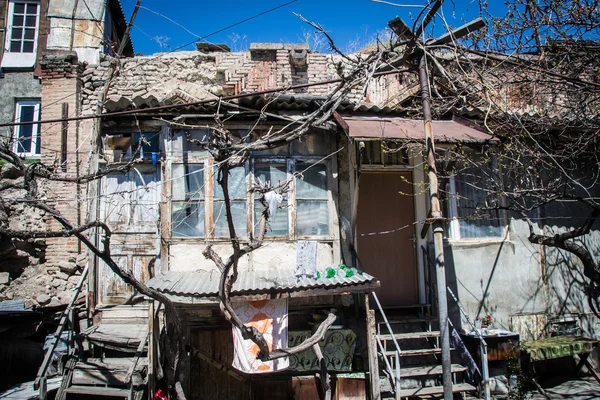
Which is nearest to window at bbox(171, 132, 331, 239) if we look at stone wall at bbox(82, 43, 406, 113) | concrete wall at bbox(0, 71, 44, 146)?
stone wall at bbox(82, 43, 406, 113)

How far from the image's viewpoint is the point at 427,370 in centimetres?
802

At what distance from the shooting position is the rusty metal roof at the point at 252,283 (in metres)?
7.23

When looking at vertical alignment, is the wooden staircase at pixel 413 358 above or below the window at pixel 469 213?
below

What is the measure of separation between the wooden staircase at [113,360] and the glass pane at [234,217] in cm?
247

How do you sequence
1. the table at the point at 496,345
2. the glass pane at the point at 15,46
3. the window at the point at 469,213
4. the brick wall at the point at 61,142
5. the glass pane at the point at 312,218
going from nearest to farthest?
1. the table at the point at 496,345
2. the glass pane at the point at 312,218
3. the window at the point at 469,213
4. the brick wall at the point at 61,142
5. the glass pane at the point at 15,46

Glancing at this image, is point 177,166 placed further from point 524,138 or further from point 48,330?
point 524,138

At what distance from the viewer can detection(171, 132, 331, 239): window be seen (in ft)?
28.8

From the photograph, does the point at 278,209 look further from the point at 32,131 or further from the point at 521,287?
the point at 32,131

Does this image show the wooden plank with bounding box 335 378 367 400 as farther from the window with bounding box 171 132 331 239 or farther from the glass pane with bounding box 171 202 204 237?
the glass pane with bounding box 171 202 204 237

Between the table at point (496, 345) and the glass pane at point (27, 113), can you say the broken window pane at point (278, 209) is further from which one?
the glass pane at point (27, 113)

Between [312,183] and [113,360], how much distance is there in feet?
17.4

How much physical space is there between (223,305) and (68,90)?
803 cm

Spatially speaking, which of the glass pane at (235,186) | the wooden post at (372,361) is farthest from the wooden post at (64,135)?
the wooden post at (372,361)

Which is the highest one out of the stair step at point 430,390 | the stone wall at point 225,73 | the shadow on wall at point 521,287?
the stone wall at point 225,73
